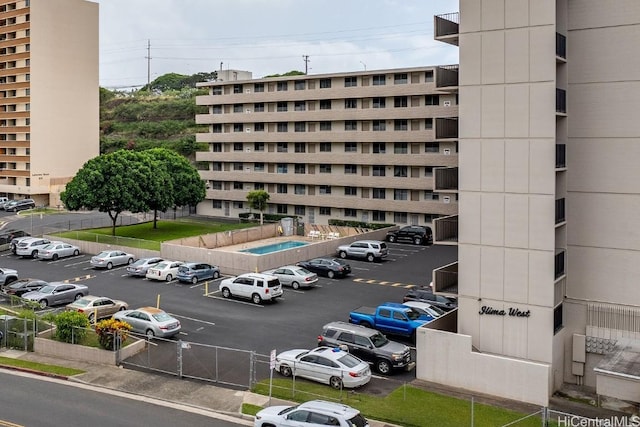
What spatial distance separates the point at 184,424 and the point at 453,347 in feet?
34.4

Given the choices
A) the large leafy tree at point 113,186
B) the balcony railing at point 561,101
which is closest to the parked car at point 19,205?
the large leafy tree at point 113,186

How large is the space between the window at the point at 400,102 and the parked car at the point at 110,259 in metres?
30.9

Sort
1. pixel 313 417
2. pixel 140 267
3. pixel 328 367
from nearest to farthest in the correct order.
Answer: pixel 313 417 < pixel 328 367 < pixel 140 267

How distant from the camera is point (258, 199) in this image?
72.4 metres

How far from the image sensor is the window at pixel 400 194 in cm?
6706

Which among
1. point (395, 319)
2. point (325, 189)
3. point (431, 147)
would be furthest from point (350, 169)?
point (395, 319)

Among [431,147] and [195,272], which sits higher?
[431,147]

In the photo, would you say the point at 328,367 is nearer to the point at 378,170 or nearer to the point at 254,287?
the point at 254,287

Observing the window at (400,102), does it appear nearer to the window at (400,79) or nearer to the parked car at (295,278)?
the window at (400,79)

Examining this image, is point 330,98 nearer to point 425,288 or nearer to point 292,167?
point 292,167

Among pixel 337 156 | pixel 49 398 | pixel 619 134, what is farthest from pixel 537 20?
pixel 337 156

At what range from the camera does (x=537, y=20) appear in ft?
80.0

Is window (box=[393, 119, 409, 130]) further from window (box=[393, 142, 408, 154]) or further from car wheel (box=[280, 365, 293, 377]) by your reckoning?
car wheel (box=[280, 365, 293, 377])

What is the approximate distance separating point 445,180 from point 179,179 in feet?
137
